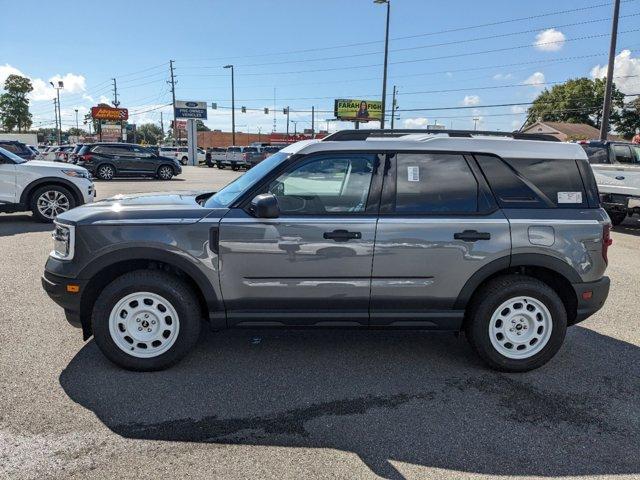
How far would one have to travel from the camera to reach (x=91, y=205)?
4.21m

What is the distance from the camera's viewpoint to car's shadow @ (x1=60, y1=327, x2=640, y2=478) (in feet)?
10.0

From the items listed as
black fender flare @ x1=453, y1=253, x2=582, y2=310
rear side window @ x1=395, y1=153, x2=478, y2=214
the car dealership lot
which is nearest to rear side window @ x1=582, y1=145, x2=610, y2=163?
the car dealership lot

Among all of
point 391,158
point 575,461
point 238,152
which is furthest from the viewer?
point 238,152

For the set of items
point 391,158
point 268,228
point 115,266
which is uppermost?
point 391,158

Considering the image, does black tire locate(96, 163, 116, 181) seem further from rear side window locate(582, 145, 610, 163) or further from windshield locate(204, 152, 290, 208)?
windshield locate(204, 152, 290, 208)

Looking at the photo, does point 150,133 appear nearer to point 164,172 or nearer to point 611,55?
point 164,172

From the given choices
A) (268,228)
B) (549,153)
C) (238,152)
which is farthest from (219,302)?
(238,152)

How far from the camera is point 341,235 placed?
382 centimetres

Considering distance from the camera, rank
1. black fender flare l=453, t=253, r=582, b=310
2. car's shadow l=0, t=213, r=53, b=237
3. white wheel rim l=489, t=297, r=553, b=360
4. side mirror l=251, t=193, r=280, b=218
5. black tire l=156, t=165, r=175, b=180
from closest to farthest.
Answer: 1. side mirror l=251, t=193, r=280, b=218
2. black fender flare l=453, t=253, r=582, b=310
3. white wheel rim l=489, t=297, r=553, b=360
4. car's shadow l=0, t=213, r=53, b=237
5. black tire l=156, t=165, r=175, b=180

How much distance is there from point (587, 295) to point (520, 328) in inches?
23.1

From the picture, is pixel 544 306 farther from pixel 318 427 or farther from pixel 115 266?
pixel 115 266

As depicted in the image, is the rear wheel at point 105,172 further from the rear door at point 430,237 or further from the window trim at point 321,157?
the rear door at point 430,237

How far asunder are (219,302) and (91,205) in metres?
1.38

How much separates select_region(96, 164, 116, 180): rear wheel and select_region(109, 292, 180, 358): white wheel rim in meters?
22.7
